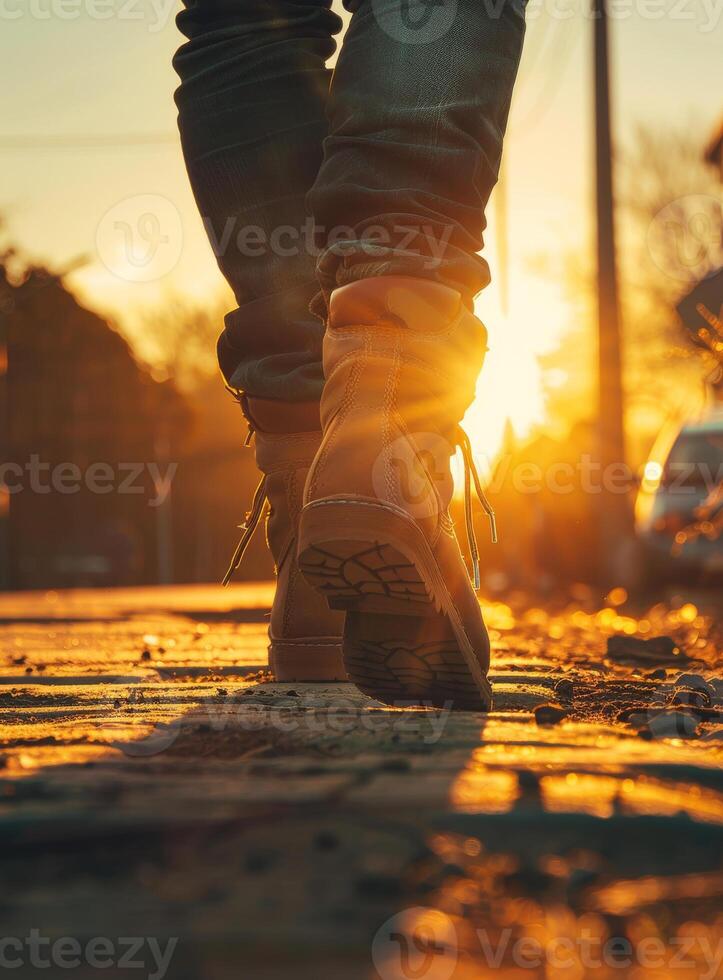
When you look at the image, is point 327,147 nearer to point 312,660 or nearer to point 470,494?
point 470,494

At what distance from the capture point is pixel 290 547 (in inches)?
97.8

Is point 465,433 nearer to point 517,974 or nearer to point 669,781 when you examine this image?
point 669,781

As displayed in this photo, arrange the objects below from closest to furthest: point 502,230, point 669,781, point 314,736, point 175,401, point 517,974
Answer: point 517,974 < point 669,781 < point 314,736 < point 502,230 < point 175,401

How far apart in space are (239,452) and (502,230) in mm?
12476

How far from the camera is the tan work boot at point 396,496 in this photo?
184cm

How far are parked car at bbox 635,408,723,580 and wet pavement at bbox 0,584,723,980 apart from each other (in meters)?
8.77

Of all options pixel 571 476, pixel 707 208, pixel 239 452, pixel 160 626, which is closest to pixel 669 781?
pixel 160 626

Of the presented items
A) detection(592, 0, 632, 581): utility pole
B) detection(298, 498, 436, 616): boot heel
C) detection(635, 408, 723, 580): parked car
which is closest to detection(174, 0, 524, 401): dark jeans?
detection(298, 498, 436, 616): boot heel

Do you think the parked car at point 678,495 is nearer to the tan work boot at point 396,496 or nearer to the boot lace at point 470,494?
the boot lace at point 470,494

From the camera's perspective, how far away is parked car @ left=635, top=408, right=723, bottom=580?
10.7m

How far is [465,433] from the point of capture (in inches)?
86.1

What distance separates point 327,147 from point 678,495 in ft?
31.4

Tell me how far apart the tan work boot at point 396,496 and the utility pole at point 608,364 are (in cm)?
1094

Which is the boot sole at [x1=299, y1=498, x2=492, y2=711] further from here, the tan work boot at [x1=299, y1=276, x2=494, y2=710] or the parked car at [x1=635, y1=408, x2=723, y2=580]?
the parked car at [x1=635, y1=408, x2=723, y2=580]
